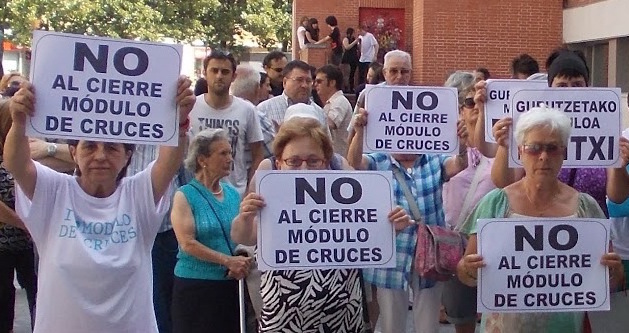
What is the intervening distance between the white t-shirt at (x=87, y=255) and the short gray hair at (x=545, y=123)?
5.25ft

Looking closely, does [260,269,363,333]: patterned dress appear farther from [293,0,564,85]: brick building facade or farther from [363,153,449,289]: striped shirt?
[293,0,564,85]: brick building facade

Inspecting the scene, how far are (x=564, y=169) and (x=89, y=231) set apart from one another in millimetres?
2650

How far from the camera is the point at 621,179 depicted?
478 centimetres

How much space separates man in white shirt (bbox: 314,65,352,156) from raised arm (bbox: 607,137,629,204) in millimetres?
4067

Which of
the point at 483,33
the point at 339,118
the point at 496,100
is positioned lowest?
the point at 496,100

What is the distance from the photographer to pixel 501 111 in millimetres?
5277

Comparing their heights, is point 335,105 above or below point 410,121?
above

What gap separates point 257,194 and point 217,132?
153cm

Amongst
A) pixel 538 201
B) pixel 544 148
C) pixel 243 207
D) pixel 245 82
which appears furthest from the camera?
pixel 245 82

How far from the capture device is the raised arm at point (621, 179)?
15.7 ft

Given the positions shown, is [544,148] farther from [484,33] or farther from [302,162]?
[484,33]

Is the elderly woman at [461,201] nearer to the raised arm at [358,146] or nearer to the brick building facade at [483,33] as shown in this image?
the raised arm at [358,146]

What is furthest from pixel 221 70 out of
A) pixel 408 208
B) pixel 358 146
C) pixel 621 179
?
pixel 621 179

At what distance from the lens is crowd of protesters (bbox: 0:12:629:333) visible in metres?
3.73
